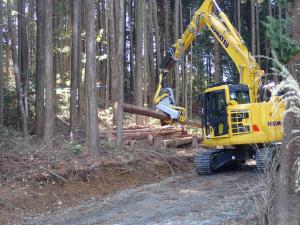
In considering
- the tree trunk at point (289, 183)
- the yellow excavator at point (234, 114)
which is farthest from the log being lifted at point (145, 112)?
the tree trunk at point (289, 183)

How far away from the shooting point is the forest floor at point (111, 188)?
29.3 ft

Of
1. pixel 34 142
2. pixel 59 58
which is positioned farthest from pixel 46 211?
pixel 59 58

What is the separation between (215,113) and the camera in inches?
518

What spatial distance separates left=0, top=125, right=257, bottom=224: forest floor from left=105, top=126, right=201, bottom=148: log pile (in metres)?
1.29

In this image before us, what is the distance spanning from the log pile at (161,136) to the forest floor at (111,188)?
50.9 inches

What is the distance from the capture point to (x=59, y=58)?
31500mm

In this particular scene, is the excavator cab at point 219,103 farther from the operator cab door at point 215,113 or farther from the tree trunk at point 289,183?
the tree trunk at point 289,183

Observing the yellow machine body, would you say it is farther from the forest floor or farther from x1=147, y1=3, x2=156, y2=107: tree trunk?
x1=147, y1=3, x2=156, y2=107: tree trunk

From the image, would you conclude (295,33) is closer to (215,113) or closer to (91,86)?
(215,113)

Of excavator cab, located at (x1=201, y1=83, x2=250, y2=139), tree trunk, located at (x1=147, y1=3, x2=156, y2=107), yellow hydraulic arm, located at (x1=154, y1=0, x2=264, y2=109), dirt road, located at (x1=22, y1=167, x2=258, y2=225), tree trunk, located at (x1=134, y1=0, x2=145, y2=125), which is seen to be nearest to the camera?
dirt road, located at (x1=22, y1=167, x2=258, y2=225)

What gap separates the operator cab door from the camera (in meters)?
12.9

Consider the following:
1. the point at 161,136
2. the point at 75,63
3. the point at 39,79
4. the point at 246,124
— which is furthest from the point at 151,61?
the point at 246,124

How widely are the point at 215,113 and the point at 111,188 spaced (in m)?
3.65

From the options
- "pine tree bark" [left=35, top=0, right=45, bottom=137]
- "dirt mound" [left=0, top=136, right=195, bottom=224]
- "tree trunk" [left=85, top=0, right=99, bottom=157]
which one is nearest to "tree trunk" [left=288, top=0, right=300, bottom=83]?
"dirt mound" [left=0, top=136, right=195, bottom=224]
